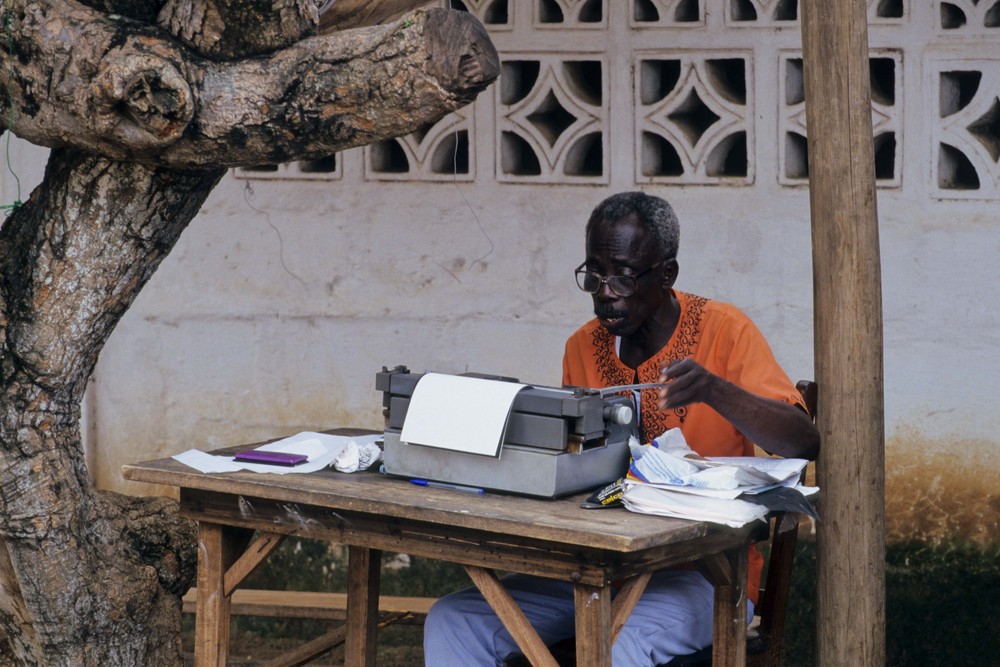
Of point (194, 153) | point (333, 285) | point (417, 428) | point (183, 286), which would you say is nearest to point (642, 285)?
point (417, 428)

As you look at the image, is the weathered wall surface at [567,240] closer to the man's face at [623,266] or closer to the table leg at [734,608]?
the man's face at [623,266]

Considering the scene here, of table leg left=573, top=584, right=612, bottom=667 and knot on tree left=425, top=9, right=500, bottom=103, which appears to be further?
knot on tree left=425, top=9, right=500, bottom=103

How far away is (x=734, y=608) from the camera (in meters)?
3.25

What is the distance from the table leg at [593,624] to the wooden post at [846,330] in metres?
0.87

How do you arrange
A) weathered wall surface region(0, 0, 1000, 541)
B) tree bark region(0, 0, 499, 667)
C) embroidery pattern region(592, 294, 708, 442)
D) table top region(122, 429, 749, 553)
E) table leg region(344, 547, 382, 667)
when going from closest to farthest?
table top region(122, 429, 749, 553), tree bark region(0, 0, 499, 667), embroidery pattern region(592, 294, 708, 442), table leg region(344, 547, 382, 667), weathered wall surface region(0, 0, 1000, 541)

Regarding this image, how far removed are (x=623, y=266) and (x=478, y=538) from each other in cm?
95

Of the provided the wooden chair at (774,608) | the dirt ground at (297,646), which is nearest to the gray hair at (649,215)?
the wooden chair at (774,608)

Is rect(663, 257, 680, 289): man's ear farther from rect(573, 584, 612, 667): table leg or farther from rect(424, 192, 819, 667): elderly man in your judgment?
rect(573, 584, 612, 667): table leg

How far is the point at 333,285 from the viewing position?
5277 millimetres

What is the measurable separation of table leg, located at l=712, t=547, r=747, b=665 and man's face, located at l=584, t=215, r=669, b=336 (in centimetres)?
74

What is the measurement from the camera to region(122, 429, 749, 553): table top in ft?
9.37

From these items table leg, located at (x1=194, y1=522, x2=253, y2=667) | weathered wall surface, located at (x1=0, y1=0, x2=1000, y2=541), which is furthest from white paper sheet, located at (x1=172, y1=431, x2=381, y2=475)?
weathered wall surface, located at (x1=0, y1=0, x2=1000, y2=541)

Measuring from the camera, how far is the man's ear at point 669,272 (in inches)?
147

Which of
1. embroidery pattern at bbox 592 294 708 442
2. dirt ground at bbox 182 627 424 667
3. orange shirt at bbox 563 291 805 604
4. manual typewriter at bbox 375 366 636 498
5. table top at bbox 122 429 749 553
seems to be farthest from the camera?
dirt ground at bbox 182 627 424 667
